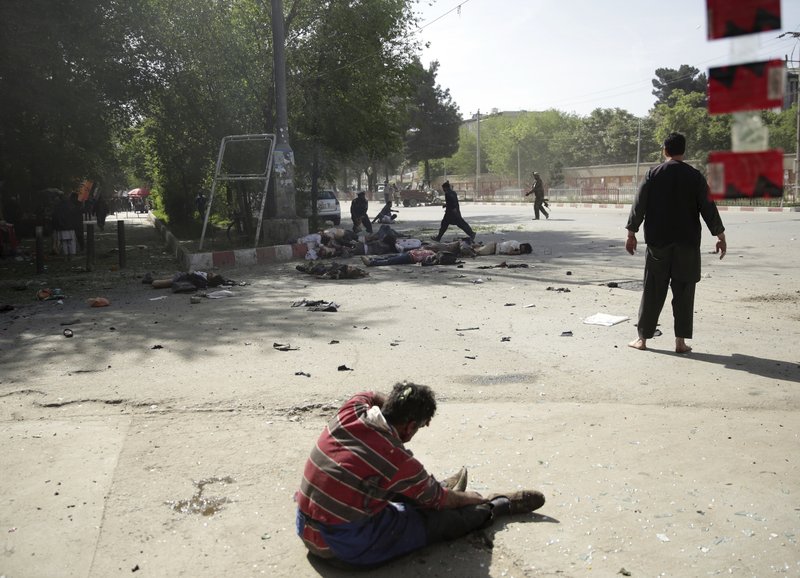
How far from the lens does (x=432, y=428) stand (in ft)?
15.2

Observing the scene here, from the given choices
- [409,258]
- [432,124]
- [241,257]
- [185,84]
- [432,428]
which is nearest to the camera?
[432,428]

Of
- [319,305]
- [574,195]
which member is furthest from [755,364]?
[574,195]

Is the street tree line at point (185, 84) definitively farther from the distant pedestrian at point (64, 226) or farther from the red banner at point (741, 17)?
the red banner at point (741, 17)

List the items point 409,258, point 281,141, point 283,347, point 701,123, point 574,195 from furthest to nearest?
point 574,195
point 281,141
point 409,258
point 283,347
point 701,123

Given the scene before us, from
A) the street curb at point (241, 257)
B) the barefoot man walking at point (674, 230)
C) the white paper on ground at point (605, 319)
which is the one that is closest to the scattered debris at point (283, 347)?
the white paper on ground at point (605, 319)

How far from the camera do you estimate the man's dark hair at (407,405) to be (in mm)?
3031

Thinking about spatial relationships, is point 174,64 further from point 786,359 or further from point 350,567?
point 350,567

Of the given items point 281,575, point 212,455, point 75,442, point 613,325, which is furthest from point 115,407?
point 613,325

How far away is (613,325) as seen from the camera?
24.7ft

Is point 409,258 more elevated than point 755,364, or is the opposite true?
point 409,258

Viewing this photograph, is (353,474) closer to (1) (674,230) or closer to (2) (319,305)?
(1) (674,230)

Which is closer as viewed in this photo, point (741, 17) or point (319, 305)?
point (741, 17)

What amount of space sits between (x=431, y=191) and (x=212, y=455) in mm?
53677

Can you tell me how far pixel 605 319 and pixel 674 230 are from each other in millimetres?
1958
